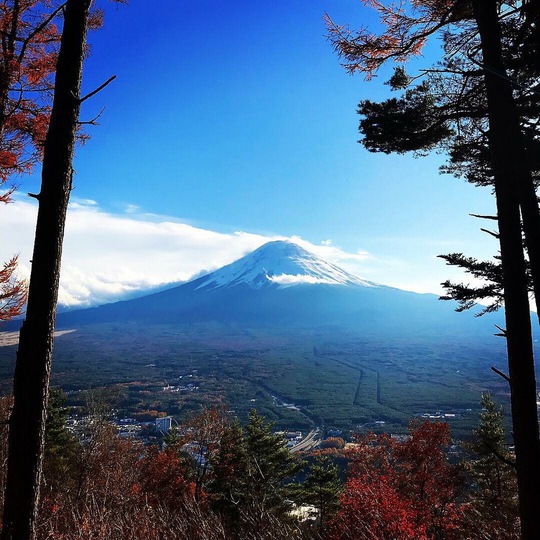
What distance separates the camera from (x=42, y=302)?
120 inches

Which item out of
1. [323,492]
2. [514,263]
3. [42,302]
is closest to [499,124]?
[514,263]

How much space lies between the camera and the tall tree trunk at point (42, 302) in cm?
288

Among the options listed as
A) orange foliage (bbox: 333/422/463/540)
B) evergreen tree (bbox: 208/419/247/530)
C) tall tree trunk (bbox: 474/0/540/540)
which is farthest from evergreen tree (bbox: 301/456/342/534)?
tall tree trunk (bbox: 474/0/540/540)

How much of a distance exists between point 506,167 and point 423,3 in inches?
105

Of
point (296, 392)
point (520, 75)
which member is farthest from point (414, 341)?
point (520, 75)

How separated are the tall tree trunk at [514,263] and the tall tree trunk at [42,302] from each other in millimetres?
4103

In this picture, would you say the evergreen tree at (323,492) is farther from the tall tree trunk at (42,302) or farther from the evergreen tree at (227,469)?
the tall tree trunk at (42,302)

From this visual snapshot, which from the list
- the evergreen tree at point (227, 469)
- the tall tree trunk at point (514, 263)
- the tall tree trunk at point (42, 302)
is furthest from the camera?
the evergreen tree at point (227, 469)

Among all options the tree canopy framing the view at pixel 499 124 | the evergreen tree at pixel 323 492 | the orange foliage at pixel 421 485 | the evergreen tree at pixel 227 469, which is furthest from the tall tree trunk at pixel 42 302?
the evergreen tree at pixel 323 492

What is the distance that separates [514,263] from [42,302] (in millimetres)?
4696

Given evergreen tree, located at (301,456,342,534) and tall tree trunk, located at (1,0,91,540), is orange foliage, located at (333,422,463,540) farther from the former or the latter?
tall tree trunk, located at (1,0,91,540)

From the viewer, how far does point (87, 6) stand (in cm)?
354

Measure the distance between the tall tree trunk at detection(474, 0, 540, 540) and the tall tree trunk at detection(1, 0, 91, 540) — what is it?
13.5 ft

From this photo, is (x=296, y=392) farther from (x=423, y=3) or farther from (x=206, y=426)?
(x=423, y=3)
